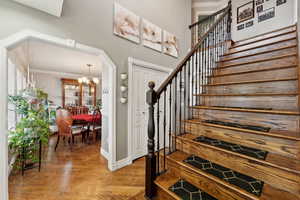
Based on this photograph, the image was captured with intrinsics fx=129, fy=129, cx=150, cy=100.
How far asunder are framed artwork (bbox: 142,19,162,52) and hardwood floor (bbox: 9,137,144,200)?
2.49 meters

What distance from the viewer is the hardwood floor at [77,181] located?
1.67 metres

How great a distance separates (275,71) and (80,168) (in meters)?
3.43

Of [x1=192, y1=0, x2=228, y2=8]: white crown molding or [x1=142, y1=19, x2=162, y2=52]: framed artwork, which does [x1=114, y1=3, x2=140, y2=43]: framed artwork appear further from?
[x1=192, y1=0, x2=228, y2=8]: white crown molding

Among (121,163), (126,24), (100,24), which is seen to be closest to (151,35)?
(126,24)

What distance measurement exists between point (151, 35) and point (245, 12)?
358 cm

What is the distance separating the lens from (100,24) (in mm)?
2094

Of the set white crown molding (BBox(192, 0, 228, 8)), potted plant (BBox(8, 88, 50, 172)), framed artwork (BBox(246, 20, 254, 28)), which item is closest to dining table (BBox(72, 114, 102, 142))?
potted plant (BBox(8, 88, 50, 172))

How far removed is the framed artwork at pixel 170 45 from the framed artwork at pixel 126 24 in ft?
2.86

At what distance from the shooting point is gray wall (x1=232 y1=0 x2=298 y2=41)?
328 cm

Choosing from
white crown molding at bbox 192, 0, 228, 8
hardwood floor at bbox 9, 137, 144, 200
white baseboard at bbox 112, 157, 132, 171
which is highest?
white crown molding at bbox 192, 0, 228, 8

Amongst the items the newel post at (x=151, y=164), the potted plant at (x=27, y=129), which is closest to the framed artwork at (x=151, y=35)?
the newel post at (x=151, y=164)

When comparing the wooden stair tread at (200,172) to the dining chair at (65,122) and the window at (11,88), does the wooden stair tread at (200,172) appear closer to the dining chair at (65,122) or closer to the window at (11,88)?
the dining chair at (65,122)

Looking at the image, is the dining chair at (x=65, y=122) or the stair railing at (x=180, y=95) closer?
the stair railing at (x=180, y=95)

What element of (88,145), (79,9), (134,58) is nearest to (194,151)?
(134,58)
